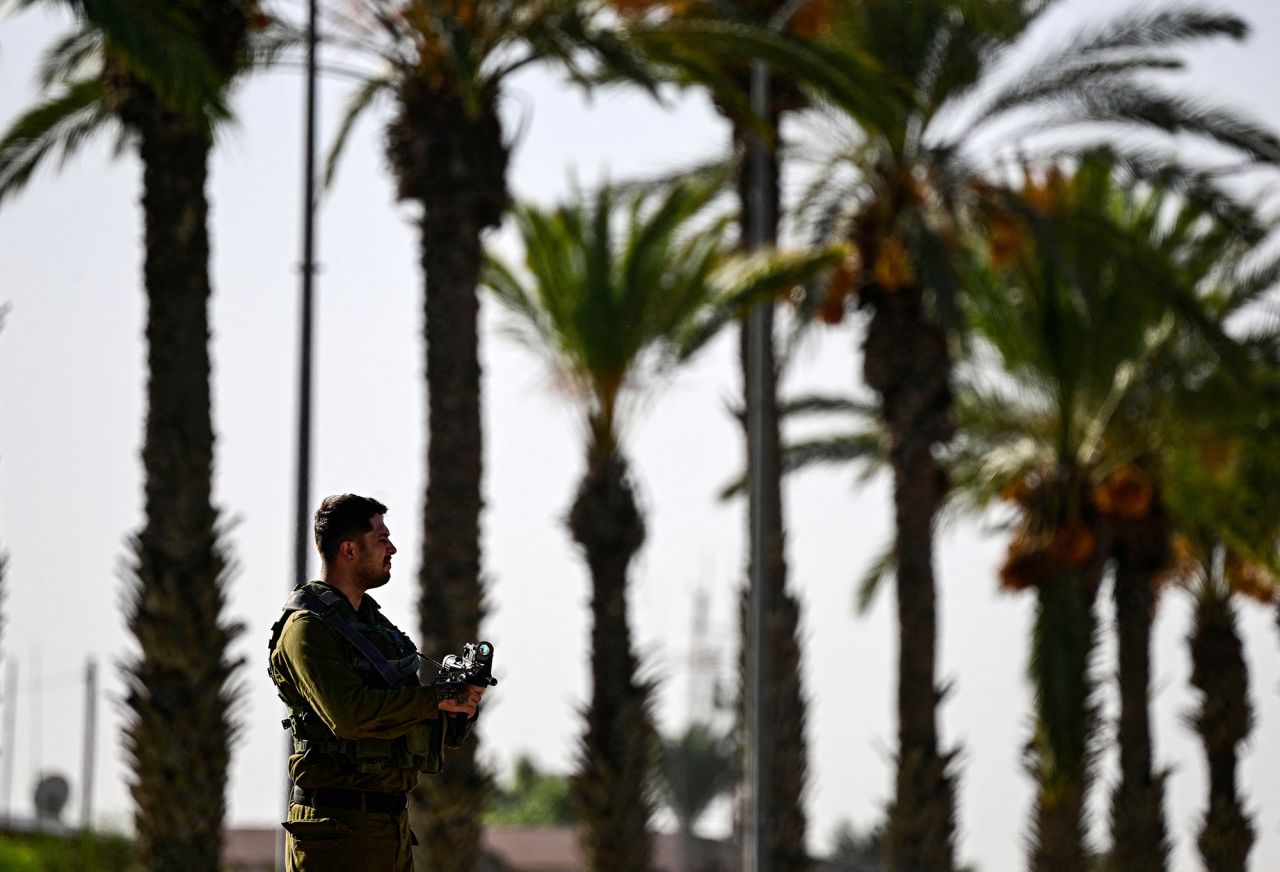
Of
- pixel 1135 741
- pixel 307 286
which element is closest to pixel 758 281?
pixel 307 286

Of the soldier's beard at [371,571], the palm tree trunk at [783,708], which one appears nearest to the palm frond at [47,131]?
the palm tree trunk at [783,708]

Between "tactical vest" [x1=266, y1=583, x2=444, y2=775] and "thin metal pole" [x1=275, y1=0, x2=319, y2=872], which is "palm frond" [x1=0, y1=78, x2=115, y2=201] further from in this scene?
"tactical vest" [x1=266, y1=583, x2=444, y2=775]

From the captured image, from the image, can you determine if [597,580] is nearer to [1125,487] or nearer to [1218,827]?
[1125,487]

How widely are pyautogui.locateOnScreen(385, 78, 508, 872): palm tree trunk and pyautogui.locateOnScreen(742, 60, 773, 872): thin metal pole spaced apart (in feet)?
7.16

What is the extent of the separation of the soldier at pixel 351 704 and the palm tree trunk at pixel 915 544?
59.4 ft

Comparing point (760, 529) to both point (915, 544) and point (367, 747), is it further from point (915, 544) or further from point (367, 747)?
point (367, 747)

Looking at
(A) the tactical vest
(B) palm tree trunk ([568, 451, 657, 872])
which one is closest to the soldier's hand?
(A) the tactical vest

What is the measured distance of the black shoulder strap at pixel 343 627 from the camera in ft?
23.6

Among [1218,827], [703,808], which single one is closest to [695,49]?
[1218,827]

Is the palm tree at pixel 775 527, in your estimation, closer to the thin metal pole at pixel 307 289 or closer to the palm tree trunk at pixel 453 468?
the palm tree trunk at pixel 453 468

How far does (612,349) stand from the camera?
78.7 feet

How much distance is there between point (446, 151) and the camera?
20.8 meters

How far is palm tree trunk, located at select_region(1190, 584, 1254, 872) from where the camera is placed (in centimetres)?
3412

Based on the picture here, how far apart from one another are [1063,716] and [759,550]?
655 centimetres
